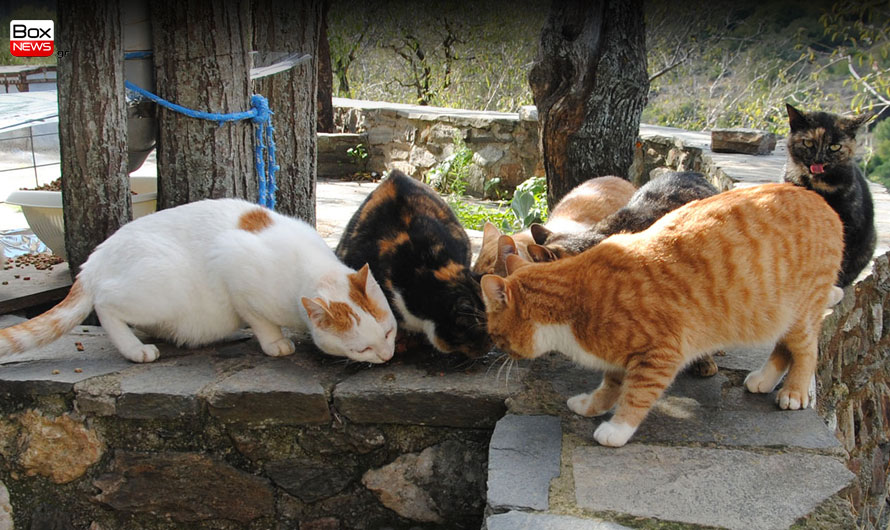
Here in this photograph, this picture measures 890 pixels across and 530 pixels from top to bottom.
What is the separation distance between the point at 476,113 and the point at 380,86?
639 centimetres

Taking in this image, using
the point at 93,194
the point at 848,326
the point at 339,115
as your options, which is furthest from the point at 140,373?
the point at 339,115

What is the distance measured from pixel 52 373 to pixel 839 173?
3.82m

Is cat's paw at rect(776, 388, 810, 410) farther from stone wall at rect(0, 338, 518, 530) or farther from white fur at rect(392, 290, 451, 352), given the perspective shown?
white fur at rect(392, 290, 451, 352)

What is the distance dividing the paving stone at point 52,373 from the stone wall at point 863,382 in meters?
3.35

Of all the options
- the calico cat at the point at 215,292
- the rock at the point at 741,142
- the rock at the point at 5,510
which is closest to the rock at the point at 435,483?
the calico cat at the point at 215,292

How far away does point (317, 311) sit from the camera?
8.93ft

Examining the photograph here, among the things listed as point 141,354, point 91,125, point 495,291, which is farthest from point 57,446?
point 495,291

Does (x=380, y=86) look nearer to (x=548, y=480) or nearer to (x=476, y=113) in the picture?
(x=476, y=113)

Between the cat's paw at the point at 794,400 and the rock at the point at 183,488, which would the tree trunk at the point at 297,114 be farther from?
the cat's paw at the point at 794,400

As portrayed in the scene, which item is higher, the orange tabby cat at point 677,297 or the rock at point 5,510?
the orange tabby cat at point 677,297

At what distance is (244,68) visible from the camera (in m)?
3.46

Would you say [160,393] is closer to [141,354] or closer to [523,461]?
[141,354]

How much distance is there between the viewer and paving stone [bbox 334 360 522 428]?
2.72 m

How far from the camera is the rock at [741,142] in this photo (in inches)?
267
